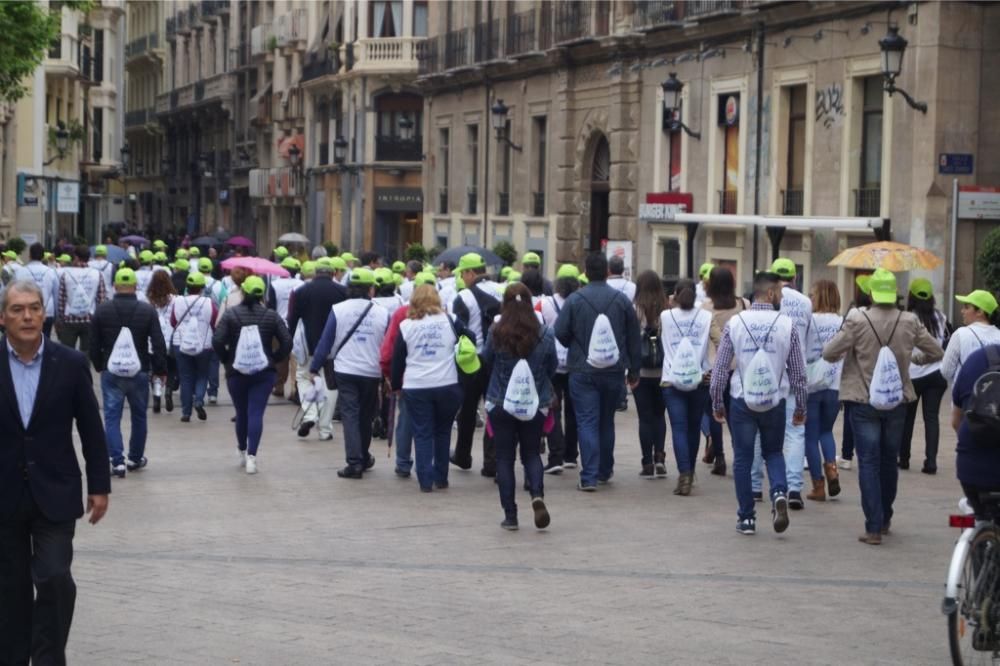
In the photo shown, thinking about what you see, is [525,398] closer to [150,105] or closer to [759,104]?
[759,104]

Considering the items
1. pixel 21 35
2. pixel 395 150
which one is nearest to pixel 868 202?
pixel 21 35

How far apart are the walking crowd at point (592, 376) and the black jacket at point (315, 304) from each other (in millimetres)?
20

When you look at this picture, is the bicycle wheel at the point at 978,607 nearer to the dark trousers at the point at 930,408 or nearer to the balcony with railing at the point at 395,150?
A: the dark trousers at the point at 930,408

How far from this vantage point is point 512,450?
1261 cm

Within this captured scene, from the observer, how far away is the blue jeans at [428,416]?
14.2 m

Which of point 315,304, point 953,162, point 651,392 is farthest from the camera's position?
point 953,162

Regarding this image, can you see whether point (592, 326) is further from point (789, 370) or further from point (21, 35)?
point (21, 35)

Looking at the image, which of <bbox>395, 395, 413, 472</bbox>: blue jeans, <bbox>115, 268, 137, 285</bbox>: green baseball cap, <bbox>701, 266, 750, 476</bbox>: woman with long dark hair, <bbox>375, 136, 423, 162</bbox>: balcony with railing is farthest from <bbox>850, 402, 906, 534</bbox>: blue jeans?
<bbox>375, 136, 423, 162</bbox>: balcony with railing

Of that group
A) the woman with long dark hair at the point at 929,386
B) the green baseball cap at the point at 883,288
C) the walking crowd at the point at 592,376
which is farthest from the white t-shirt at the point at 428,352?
the woman with long dark hair at the point at 929,386

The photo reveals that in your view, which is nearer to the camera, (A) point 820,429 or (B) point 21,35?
(A) point 820,429

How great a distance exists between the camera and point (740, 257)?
→ 31250mm

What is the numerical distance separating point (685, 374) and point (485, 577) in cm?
392

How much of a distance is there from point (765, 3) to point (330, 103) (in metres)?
35.0

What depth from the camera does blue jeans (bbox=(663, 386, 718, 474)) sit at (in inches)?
559
